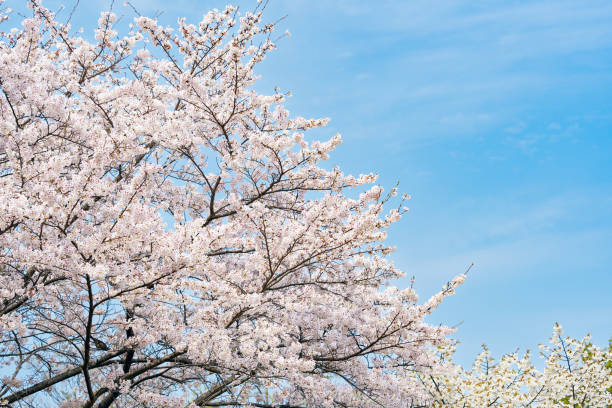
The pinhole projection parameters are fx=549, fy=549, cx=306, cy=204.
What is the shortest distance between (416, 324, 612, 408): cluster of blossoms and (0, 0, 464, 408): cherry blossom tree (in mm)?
1103

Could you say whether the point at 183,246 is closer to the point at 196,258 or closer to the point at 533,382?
the point at 196,258

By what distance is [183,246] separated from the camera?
640 centimetres

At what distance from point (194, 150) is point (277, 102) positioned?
65.2 inches

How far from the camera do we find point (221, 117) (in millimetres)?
8602

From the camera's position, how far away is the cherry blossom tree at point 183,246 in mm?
6559

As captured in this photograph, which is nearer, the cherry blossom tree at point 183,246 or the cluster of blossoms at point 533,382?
the cherry blossom tree at point 183,246

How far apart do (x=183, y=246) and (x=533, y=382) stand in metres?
6.98

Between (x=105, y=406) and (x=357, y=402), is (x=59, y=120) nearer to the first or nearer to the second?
(x=105, y=406)

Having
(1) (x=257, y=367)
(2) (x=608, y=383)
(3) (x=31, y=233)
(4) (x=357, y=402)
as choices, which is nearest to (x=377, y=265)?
(4) (x=357, y=402)

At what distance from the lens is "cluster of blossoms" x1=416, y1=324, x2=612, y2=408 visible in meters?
9.66

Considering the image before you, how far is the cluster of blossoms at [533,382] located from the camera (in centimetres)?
966

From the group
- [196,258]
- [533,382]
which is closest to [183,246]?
[196,258]

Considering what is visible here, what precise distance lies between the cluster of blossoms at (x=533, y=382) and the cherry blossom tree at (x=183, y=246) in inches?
43.4

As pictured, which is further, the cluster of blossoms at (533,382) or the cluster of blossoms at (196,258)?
the cluster of blossoms at (533,382)
